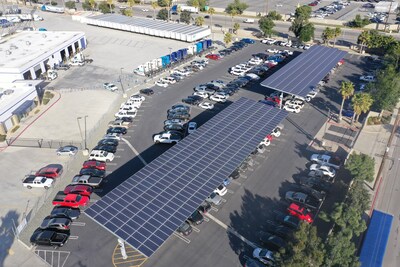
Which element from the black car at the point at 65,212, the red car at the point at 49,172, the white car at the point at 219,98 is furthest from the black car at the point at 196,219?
the white car at the point at 219,98

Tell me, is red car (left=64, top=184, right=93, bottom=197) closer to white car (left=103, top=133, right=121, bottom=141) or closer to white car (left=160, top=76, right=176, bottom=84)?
white car (left=103, top=133, right=121, bottom=141)

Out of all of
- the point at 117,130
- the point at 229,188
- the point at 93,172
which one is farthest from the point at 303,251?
the point at 117,130

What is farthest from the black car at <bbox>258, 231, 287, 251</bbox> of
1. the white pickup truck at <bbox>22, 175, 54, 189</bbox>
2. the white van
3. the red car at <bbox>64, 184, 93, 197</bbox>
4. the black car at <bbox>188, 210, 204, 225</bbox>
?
the white pickup truck at <bbox>22, 175, 54, 189</bbox>

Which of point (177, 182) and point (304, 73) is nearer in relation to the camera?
point (177, 182)

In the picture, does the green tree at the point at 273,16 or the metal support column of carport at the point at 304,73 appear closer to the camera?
the metal support column of carport at the point at 304,73

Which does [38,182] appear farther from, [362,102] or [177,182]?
[362,102]

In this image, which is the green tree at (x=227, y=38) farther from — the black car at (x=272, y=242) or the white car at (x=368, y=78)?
the black car at (x=272, y=242)

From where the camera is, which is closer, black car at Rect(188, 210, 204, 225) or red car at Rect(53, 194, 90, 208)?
black car at Rect(188, 210, 204, 225)
